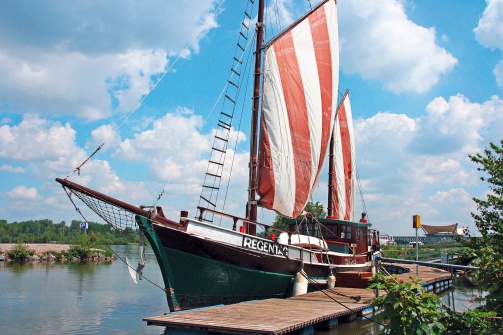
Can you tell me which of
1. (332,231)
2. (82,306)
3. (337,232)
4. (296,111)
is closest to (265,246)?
(332,231)

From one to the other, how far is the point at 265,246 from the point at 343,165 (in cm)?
2139

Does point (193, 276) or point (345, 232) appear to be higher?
point (345, 232)

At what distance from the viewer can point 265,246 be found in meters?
18.1

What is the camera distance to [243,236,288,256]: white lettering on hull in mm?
17555

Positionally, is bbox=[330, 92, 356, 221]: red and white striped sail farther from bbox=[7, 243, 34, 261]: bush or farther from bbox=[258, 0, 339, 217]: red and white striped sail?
bbox=[7, 243, 34, 261]: bush

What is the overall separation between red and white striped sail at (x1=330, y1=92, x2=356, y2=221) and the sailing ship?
18.5 ft

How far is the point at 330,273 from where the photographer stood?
21.8m

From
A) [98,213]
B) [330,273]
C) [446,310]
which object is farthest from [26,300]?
[446,310]

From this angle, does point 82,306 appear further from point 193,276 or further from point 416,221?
point 416,221

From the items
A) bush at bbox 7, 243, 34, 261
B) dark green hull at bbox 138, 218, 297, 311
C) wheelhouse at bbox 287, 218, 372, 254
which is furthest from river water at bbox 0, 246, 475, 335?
bush at bbox 7, 243, 34, 261

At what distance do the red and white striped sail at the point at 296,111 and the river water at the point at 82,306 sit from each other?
25.5 ft

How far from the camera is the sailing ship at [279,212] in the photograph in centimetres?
1628

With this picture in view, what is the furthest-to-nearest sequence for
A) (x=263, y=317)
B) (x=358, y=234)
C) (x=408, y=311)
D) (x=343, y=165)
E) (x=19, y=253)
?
(x=19, y=253), (x=343, y=165), (x=358, y=234), (x=263, y=317), (x=408, y=311)

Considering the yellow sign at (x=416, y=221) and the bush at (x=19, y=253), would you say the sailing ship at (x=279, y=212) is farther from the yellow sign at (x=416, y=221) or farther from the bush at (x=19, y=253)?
the bush at (x=19, y=253)
